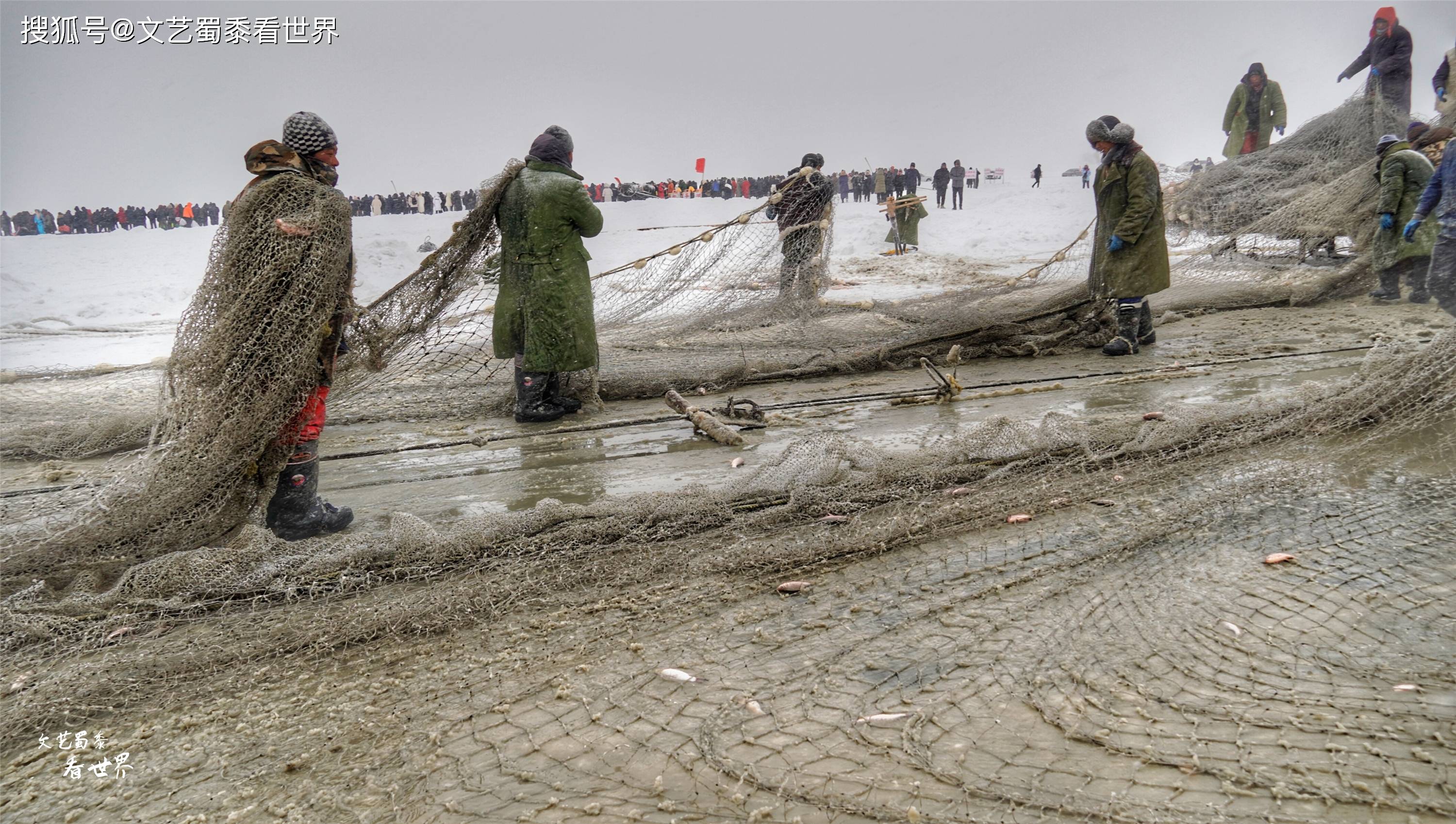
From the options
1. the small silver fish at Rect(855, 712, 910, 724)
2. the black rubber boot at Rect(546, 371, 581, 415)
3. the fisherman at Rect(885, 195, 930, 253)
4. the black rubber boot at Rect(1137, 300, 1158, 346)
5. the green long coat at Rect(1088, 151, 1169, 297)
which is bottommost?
the small silver fish at Rect(855, 712, 910, 724)

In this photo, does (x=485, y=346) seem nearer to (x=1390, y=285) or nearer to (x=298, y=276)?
(x=298, y=276)

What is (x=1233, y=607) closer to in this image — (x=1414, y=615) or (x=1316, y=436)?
(x=1414, y=615)

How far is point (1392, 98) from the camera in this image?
9.10 meters

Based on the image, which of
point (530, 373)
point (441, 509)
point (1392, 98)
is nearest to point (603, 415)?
point (530, 373)

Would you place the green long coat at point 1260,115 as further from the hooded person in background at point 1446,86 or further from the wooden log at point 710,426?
the wooden log at point 710,426

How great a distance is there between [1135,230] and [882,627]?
15.5 ft

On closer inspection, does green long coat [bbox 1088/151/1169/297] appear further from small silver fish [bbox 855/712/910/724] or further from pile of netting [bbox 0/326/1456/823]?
small silver fish [bbox 855/712/910/724]

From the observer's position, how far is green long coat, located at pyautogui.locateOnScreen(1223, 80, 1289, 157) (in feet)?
36.2

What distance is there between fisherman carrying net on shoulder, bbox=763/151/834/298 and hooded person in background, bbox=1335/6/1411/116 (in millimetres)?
6476

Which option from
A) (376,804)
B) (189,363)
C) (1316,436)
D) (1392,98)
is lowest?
(376,804)

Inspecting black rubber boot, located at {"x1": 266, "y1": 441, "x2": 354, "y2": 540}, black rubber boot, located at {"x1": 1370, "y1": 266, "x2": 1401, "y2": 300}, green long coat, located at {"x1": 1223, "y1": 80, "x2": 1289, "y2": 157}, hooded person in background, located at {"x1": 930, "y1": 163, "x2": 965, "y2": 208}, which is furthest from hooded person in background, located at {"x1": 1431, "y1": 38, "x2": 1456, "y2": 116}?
hooded person in background, located at {"x1": 930, "y1": 163, "x2": 965, "y2": 208}

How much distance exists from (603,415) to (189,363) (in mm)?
2365

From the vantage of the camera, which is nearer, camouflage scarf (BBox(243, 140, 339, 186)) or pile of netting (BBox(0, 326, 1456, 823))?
pile of netting (BBox(0, 326, 1456, 823))

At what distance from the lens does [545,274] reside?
478 centimetres
